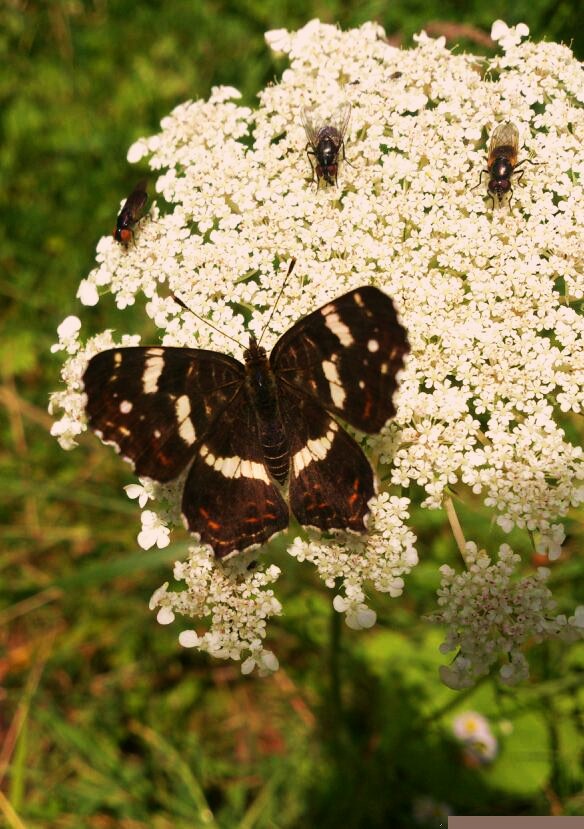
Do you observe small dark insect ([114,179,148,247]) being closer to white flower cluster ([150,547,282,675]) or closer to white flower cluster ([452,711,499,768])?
white flower cluster ([150,547,282,675])

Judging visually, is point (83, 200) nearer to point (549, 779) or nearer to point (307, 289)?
point (307, 289)

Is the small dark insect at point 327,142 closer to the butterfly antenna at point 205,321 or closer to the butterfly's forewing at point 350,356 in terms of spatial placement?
the butterfly antenna at point 205,321

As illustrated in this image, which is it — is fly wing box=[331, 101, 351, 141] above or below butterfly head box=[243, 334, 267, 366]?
above

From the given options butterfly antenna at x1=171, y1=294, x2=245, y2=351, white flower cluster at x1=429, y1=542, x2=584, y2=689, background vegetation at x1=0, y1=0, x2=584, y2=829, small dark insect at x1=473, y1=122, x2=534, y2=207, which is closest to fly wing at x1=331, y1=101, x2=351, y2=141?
small dark insect at x1=473, y1=122, x2=534, y2=207

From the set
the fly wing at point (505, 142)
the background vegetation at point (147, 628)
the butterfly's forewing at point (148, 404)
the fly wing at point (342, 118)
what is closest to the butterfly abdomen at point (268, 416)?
the butterfly's forewing at point (148, 404)

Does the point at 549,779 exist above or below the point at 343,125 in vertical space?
below

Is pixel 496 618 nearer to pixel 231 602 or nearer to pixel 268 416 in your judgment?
pixel 231 602

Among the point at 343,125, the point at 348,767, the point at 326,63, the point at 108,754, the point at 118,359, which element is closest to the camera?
the point at 118,359

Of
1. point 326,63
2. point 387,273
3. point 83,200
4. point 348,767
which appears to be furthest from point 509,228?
point 83,200
